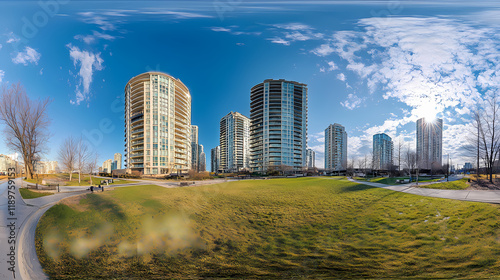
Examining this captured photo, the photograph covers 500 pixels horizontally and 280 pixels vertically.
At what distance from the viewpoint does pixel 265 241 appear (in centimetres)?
569

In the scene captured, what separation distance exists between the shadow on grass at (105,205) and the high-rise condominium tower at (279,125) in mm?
53565

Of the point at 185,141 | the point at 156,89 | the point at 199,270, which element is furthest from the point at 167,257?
the point at 185,141

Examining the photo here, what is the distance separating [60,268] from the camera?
4.62 m

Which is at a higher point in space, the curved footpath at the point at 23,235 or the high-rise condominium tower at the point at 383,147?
the high-rise condominium tower at the point at 383,147

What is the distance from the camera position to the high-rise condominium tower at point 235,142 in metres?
89.0

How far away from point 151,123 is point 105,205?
33.7m

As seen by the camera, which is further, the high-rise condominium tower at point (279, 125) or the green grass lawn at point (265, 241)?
the high-rise condominium tower at point (279, 125)

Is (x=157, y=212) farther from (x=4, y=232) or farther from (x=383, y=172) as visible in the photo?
(x=383, y=172)

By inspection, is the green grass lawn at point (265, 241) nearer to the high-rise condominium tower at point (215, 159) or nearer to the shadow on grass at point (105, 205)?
the shadow on grass at point (105, 205)

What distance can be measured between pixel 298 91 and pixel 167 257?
222 ft

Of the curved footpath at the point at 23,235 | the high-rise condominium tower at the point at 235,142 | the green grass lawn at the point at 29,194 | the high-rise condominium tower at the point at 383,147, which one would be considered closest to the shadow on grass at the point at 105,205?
the curved footpath at the point at 23,235

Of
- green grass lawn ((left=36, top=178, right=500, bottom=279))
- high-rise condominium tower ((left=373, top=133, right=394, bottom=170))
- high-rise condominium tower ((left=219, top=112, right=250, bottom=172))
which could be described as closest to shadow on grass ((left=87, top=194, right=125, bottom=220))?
green grass lawn ((left=36, top=178, right=500, bottom=279))

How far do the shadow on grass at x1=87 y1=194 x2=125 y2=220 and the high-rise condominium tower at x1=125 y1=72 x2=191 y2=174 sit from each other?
30484mm

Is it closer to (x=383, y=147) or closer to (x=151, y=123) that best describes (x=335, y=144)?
(x=383, y=147)
